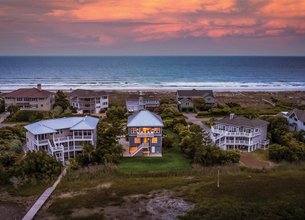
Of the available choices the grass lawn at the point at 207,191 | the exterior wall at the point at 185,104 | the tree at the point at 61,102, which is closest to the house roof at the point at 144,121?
the grass lawn at the point at 207,191

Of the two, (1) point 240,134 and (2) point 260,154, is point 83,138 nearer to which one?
(1) point 240,134

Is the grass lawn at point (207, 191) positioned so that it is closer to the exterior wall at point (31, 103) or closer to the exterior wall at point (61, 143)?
the exterior wall at point (61, 143)

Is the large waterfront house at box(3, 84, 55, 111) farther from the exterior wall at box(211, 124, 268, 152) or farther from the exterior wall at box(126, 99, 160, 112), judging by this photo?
the exterior wall at box(211, 124, 268, 152)

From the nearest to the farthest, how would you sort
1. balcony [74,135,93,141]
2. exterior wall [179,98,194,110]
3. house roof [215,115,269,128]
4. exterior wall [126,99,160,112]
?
1. balcony [74,135,93,141]
2. house roof [215,115,269,128]
3. exterior wall [126,99,160,112]
4. exterior wall [179,98,194,110]

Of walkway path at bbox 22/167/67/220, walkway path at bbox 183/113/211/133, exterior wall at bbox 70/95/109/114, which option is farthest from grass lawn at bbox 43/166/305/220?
exterior wall at bbox 70/95/109/114

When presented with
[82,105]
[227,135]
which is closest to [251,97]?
[82,105]

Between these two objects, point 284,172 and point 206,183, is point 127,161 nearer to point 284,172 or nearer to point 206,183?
point 206,183

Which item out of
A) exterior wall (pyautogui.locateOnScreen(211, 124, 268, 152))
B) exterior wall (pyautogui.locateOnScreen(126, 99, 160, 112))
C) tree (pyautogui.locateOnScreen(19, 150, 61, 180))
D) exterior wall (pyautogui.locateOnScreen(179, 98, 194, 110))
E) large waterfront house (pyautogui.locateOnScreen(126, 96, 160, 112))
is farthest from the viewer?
exterior wall (pyautogui.locateOnScreen(179, 98, 194, 110))
